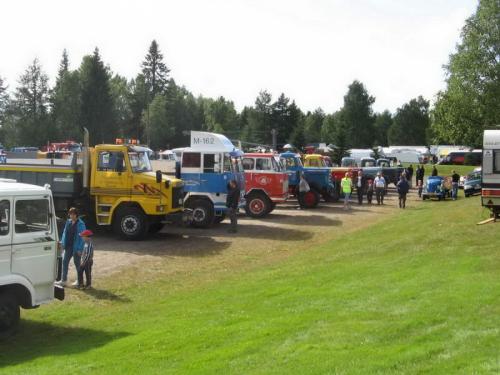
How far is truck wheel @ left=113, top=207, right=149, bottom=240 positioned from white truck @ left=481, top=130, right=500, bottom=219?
1020cm

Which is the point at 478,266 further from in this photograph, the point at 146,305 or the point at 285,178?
the point at 285,178

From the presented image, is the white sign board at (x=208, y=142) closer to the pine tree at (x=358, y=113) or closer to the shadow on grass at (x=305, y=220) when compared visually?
the shadow on grass at (x=305, y=220)

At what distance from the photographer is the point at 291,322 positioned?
8414 millimetres

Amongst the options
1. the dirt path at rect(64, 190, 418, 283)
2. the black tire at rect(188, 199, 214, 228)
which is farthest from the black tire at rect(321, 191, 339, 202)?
the black tire at rect(188, 199, 214, 228)

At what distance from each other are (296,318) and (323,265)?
17.4 feet

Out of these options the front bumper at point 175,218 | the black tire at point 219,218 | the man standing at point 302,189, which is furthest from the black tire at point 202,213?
the man standing at point 302,189

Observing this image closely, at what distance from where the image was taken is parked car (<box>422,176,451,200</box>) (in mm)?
33500

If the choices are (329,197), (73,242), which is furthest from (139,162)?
(329,197)

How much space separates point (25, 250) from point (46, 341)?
4.48ft

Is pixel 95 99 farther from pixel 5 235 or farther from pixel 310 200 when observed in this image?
pixel 5 235

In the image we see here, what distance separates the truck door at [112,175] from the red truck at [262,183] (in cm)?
756

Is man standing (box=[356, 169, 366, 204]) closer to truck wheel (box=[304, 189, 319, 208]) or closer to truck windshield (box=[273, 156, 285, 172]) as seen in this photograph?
truck wheel (box=[304, 189, 319, 208])

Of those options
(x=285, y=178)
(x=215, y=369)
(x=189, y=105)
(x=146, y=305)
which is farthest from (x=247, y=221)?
(x=189, y=105)

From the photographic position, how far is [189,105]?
99750 millimetres
